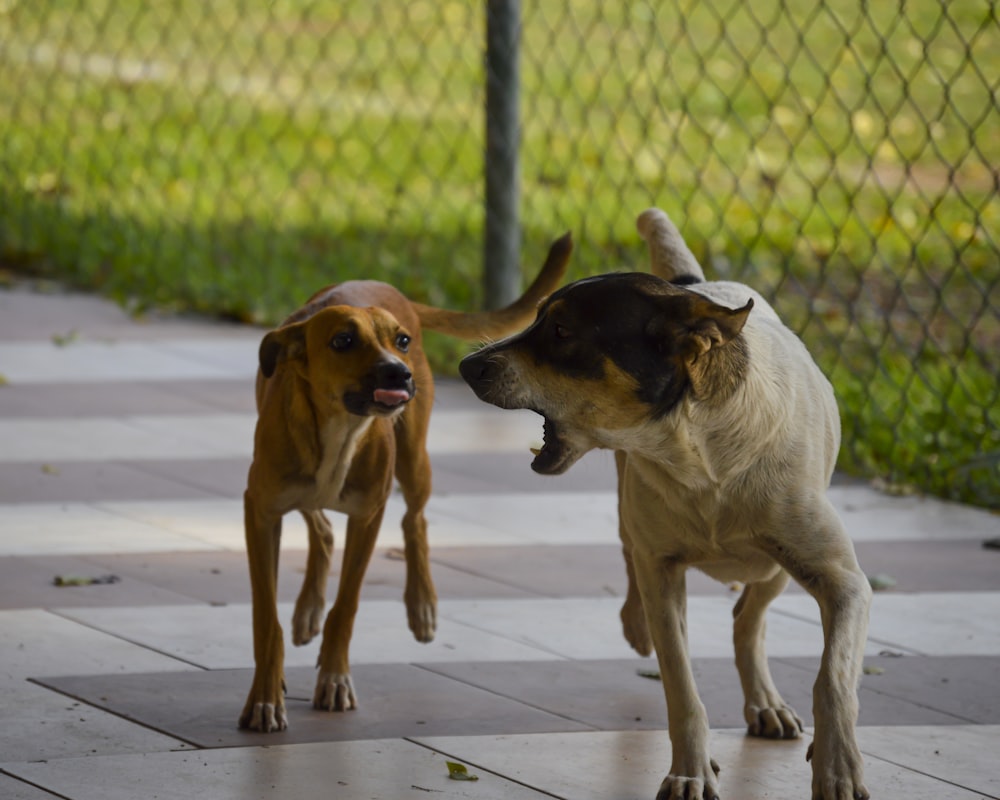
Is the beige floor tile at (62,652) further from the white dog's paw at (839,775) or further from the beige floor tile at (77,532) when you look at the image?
the white dog's paw at (839,775)

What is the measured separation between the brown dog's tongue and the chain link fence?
2.88 metres

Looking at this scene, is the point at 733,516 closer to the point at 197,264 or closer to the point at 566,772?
the point at 566,772

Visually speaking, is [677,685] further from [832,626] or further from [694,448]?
[694,448]

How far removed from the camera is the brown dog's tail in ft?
16.3

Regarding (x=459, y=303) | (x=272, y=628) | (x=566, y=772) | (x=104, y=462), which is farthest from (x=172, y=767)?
(x=459, y=303)

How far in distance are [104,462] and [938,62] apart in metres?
11.4

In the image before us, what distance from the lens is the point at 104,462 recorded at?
6.66 metres

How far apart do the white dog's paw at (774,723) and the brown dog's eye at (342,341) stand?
1308mm

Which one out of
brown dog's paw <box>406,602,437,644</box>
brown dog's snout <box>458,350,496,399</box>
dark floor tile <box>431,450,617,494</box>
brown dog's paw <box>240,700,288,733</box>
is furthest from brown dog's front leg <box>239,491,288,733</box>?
dark floor tile <box>431,450,617,494</box>

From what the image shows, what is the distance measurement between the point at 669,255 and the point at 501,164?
3895mm

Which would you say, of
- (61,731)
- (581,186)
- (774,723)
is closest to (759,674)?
(774,723)

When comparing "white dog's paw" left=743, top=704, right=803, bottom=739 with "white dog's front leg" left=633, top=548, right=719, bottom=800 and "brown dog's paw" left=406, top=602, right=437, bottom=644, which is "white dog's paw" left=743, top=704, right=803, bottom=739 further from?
"brown dog's paw" left=406, top=602, right=437, bottom=644

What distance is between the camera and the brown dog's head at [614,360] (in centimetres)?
358

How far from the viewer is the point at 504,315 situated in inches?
200
